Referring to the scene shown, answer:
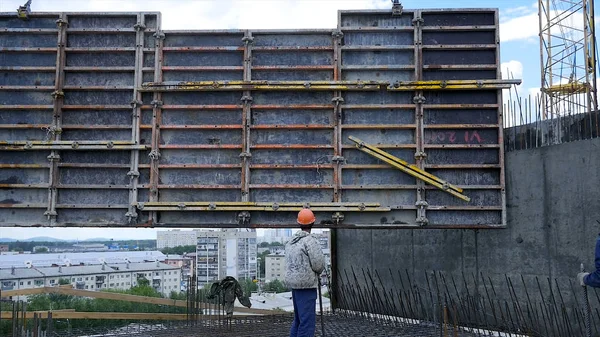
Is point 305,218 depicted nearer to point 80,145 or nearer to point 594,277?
point 594,277

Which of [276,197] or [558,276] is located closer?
[558,276]

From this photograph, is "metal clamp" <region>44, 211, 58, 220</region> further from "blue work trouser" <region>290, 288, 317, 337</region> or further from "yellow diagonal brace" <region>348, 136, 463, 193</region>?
"yellow diagonal brace" <region>348, 136, 463, 193</region>

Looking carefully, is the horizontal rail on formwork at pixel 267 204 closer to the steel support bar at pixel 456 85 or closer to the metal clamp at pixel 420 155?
the metal clamp at pixel 420 155

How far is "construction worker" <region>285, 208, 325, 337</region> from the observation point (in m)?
5.89

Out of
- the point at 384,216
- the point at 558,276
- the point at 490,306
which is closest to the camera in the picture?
the point at 558,276

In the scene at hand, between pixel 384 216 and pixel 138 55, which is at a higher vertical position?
pixel 138 55

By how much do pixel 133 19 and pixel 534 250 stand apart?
8.11 metres

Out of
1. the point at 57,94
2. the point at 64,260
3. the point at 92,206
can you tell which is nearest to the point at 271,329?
the point at 92,206

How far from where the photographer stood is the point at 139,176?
356 inches

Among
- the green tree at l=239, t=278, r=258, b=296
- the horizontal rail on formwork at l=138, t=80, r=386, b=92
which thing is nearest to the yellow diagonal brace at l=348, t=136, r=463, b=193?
the horizontal rail on formwork at l=138, t=80, r=386, b=92

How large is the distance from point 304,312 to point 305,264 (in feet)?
1.78

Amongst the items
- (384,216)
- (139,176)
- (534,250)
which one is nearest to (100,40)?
(139,176)

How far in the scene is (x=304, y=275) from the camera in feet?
19.4

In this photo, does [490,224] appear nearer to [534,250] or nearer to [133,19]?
[534,250]
